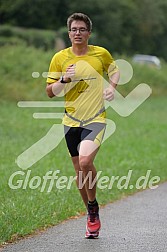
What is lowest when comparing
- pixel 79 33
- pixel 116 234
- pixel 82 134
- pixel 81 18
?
pixel 116 234

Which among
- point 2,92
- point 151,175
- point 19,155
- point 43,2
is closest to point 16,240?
point 151,175

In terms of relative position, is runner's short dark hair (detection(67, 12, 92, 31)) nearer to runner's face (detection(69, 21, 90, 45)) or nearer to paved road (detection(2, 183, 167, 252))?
runner's face (detection(69, 21, 90, 45))

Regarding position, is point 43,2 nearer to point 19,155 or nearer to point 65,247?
point 19,155

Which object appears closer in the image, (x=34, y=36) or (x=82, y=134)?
(x=82, y=134)

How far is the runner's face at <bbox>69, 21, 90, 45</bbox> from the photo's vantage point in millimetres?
7984

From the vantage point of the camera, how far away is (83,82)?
8000mm

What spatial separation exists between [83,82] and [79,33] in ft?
1.67

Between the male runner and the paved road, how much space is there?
0.33 meters

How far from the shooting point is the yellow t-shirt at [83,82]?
7.99 metres

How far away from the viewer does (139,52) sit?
75.8 meters

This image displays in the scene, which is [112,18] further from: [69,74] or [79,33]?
[69,74]

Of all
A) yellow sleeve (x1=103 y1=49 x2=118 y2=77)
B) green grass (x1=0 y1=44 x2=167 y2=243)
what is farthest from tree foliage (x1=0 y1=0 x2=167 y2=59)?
yellow sleeve (x1=103 y1=49 x2=118 y2=77)

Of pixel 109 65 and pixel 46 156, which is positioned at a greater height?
pixel 109 65

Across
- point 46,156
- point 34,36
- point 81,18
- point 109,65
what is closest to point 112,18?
point 34,36
